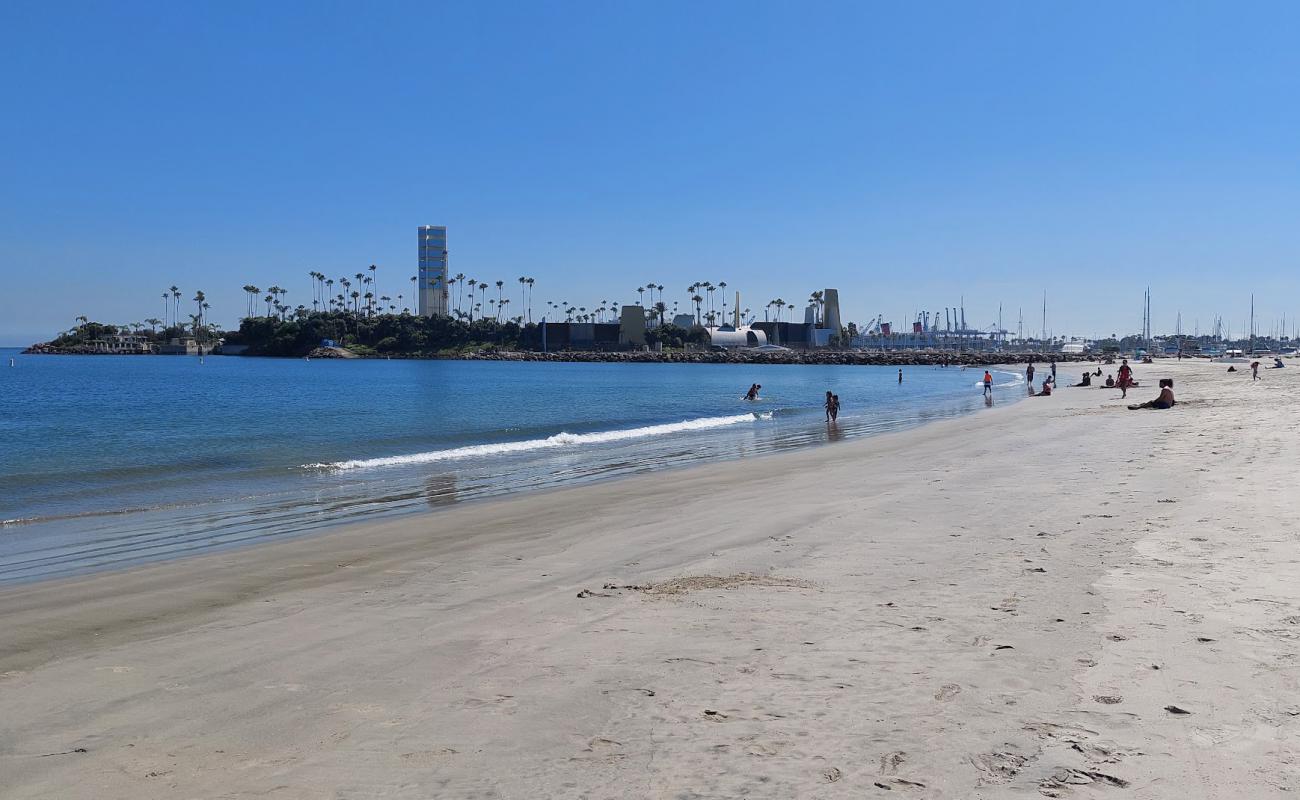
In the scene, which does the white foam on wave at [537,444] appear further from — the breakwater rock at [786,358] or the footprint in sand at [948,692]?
the breakwater rock at [786,358]

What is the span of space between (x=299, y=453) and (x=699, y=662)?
22417mm

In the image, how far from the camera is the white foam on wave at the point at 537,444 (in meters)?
23.2

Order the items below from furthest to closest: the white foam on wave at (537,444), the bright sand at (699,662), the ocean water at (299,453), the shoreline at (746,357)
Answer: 1. the shoreline at (746,357)
2. the white foam on wave at (537,444)
3. the ocean water at (299,453)
4. the bright sand at (699,662)

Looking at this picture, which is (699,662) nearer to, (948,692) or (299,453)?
(948,692)

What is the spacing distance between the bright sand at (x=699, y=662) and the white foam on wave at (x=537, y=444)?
11136 mm

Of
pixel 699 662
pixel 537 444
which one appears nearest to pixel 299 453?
pixel 537 444

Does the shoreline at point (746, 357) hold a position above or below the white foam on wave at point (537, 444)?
above

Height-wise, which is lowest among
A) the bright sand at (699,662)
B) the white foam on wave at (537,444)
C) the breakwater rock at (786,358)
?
the white foam on wave at (537,444)

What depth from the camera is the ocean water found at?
1407 cm

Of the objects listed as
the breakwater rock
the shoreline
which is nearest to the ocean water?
the breakwater rock

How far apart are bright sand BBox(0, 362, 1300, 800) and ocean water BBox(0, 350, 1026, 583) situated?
10.8 ft

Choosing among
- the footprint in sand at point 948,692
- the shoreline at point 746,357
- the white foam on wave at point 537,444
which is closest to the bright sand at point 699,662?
the footprint in sand at point 948,692

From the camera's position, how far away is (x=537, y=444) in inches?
1139

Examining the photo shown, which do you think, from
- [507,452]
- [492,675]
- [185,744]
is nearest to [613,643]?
[492,675]
